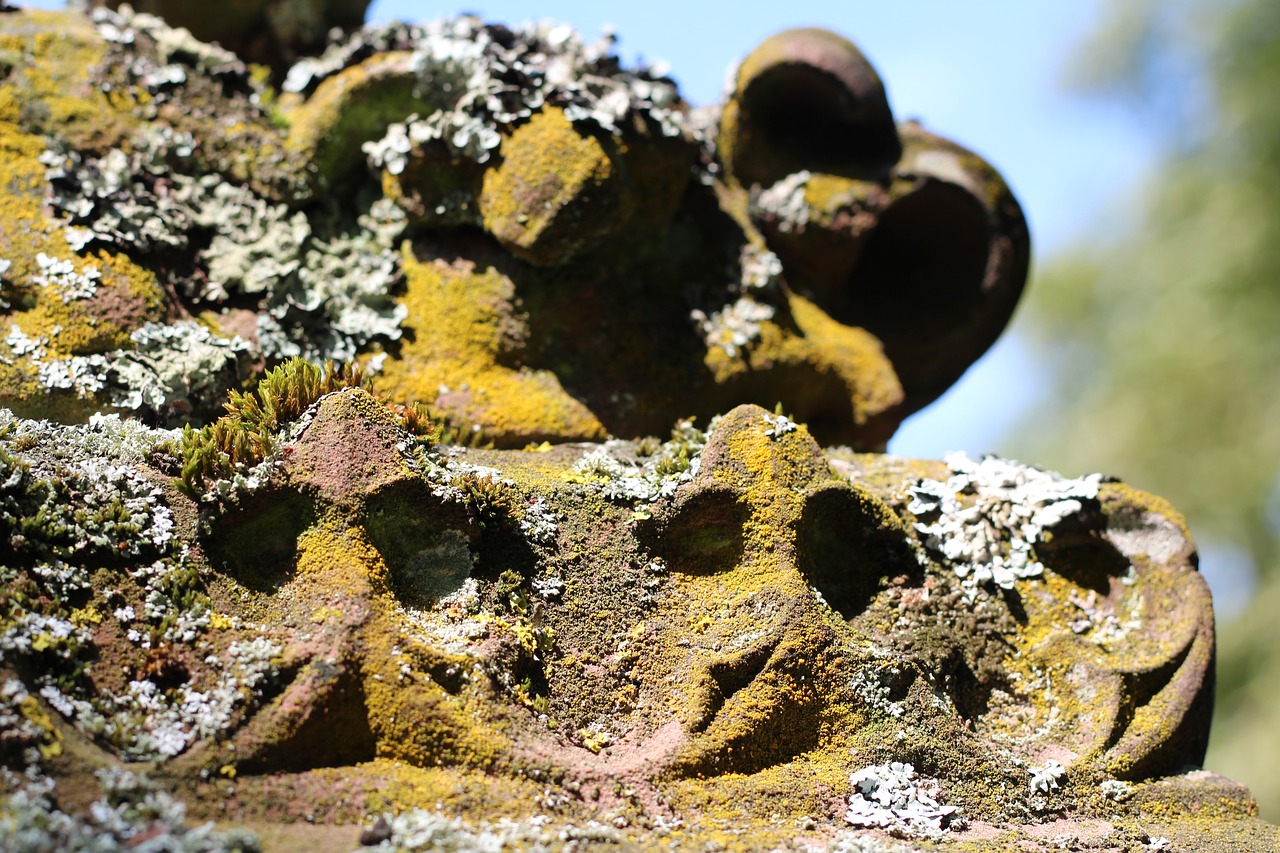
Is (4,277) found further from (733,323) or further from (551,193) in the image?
(733,323)

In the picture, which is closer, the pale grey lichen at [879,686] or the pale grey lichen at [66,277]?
the pale grey lichen at [879,686]

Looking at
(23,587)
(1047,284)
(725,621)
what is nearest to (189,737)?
(23,587)

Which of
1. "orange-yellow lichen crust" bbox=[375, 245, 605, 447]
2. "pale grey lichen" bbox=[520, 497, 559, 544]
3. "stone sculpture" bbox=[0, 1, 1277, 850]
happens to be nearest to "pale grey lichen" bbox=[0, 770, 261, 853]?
"stone sculpture" bbox=[0, 1, 1277, 850]

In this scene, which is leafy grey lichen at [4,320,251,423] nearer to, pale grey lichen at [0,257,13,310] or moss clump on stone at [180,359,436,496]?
pale grey lichen at [0,257,13,310]

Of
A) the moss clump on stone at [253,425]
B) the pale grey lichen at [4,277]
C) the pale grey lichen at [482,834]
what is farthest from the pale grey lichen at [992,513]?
the pale grey lichen at [4,277]

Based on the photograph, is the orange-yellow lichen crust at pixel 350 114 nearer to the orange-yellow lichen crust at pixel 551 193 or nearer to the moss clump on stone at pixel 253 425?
the orange-yellow lichen crust at pixel 551 193

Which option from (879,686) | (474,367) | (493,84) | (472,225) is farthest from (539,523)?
(493,84)

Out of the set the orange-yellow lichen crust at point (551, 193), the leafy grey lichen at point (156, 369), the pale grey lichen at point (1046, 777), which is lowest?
the pale grey lichen at point (1046, 777)

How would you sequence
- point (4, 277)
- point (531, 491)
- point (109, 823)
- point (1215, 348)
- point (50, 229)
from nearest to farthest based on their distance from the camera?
point (109, 823) < point (531, 491) < point (4, 277) < point (50, 229) < point (1215, 348)
